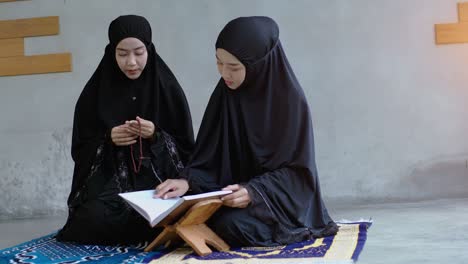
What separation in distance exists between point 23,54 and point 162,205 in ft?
10.7

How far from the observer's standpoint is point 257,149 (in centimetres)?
295

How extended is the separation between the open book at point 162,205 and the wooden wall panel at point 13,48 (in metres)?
3.11

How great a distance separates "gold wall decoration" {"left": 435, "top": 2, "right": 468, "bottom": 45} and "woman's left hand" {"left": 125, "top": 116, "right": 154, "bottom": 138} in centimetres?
268

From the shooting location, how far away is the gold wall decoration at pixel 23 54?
5.34 m

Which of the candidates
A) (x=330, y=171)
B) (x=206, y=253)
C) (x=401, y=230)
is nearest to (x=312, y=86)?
(x=330, y=171)

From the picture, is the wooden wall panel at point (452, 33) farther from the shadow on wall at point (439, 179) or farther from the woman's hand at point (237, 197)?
the woman's hand at point (237, 197)

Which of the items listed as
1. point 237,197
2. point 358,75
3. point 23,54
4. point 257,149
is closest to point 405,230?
point 257,149

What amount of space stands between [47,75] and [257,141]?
9.69ft

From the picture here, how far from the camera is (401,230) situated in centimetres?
339

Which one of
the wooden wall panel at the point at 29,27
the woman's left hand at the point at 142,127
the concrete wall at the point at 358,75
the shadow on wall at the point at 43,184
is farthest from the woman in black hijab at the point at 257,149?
the wooden wall panel at the point at 29,27

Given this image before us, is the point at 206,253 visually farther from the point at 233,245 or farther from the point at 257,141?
the point at 257,141

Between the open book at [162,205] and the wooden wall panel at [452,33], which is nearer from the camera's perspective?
the open book at [162,205]

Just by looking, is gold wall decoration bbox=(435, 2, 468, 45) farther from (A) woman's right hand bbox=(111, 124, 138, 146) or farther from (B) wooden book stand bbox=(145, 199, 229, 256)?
→ (B) wooden book stand bbox=(145, 199, 229, 256)

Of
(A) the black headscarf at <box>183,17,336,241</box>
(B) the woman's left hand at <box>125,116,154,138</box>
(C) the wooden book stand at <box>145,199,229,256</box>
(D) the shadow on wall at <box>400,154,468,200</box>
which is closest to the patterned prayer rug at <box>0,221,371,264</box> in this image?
(C) the wooden book stand at <box>145,199,229,256</box>
